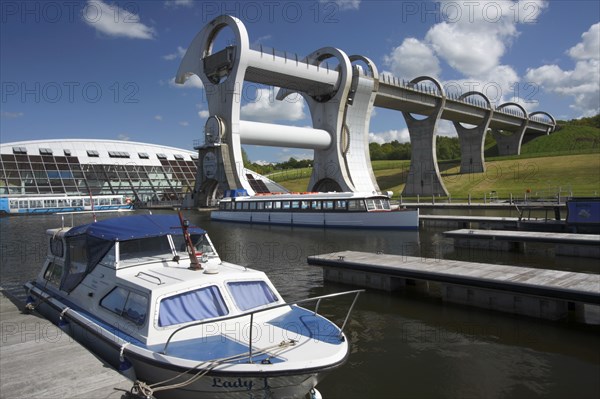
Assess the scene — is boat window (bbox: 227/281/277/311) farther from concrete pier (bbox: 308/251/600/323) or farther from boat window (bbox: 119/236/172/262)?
concrete pier (bbox: 308/251/600/323)

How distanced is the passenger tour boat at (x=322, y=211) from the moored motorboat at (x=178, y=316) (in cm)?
2638

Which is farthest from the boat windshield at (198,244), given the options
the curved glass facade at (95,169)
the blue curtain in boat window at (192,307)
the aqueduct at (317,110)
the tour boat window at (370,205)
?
the curved glass facade at (95,169)

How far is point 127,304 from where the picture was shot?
9.58 m

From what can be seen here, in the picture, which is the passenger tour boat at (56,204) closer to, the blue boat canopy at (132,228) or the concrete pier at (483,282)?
the concrete pier at (483,282)

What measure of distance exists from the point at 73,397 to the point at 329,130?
61150 mm

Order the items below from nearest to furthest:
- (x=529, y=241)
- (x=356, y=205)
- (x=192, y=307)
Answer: (x=192, y=307), (x=529, y=241), (x=356, y=205)

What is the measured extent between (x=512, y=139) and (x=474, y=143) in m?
25.2

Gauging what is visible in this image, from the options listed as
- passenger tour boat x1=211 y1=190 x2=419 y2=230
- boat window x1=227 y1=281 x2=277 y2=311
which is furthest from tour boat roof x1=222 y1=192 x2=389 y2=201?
boat window x1=227 y1=281 x2=277 y2=311

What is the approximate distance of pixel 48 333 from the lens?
9.68 meters

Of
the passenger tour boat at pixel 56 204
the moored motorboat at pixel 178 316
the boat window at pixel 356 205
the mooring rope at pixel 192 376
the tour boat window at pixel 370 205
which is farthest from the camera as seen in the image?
the passenger tour boat at pixel 56 204

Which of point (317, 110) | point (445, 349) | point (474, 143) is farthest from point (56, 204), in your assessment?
point (474, 143)

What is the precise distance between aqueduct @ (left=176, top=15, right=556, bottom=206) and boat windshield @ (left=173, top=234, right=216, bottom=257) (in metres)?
43.2

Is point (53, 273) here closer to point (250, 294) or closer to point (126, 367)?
point (126, 367)

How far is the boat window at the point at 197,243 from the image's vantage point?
11.9m
